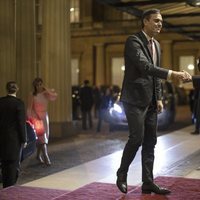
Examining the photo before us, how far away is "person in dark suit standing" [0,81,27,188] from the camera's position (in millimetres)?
7371

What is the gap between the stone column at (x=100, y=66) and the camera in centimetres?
4291

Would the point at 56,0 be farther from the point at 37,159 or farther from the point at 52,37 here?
the point at 37,159

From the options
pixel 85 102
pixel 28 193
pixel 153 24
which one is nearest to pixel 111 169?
pixel 28 193

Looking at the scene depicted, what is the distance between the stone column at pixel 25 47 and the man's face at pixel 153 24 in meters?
9.12

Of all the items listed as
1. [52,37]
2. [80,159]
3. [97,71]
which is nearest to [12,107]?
[80,159]

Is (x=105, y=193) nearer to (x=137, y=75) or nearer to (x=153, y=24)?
(x=137, y=75)

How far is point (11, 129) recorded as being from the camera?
292 inches

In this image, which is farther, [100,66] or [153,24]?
[100,66]

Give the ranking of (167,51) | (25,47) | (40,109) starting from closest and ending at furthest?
(40,109) → (25,47) → (167,51)

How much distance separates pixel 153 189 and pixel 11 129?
7.42 feet

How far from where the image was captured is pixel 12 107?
7406mm

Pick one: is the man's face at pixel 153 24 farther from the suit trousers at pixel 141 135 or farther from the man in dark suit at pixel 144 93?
the suit trousers at pixel 141 135

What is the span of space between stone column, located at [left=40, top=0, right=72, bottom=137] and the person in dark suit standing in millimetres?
8494

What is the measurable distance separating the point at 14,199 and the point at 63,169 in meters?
3.24
